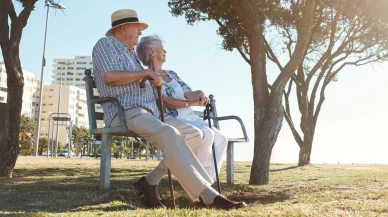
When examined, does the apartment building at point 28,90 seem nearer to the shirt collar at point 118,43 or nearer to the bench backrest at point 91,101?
the bench backrest at point 91,101

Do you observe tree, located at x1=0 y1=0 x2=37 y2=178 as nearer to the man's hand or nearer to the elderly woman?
the elderly woman

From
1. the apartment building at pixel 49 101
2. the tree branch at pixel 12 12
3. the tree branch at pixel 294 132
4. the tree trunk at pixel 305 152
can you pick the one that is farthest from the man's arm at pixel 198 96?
the apartment building at pixel 49 101

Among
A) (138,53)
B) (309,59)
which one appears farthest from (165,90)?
(309,59)

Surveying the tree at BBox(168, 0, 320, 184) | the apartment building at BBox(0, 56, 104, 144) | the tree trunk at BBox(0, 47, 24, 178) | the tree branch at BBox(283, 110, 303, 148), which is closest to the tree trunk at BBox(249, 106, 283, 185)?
the tree at BBox(168, 0, 320, 184)

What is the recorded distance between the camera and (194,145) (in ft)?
16.5

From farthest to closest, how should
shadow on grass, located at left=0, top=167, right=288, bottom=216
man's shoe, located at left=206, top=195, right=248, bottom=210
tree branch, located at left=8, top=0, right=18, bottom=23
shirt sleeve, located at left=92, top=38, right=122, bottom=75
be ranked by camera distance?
tree branch, located at left=8, top=0, right=18, bottom=23
shirt sleeve, located at left=92, top=38, right=122, bottom=75
shadow on grass, located at left=0, top=167, right=288, bottom=216
man's shoe, located at left=206, top=195, right=248, bottom=210

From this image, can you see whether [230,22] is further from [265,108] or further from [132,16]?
[132,16]

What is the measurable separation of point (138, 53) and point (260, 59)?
386 cm

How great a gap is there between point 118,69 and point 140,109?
0.43m

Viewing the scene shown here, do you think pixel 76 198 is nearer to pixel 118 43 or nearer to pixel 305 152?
pixel 118 43

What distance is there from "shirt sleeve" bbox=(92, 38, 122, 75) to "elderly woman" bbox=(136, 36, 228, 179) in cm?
70

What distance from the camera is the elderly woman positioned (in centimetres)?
512

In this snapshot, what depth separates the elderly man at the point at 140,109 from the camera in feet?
13.1

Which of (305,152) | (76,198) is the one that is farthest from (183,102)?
(305,152)
